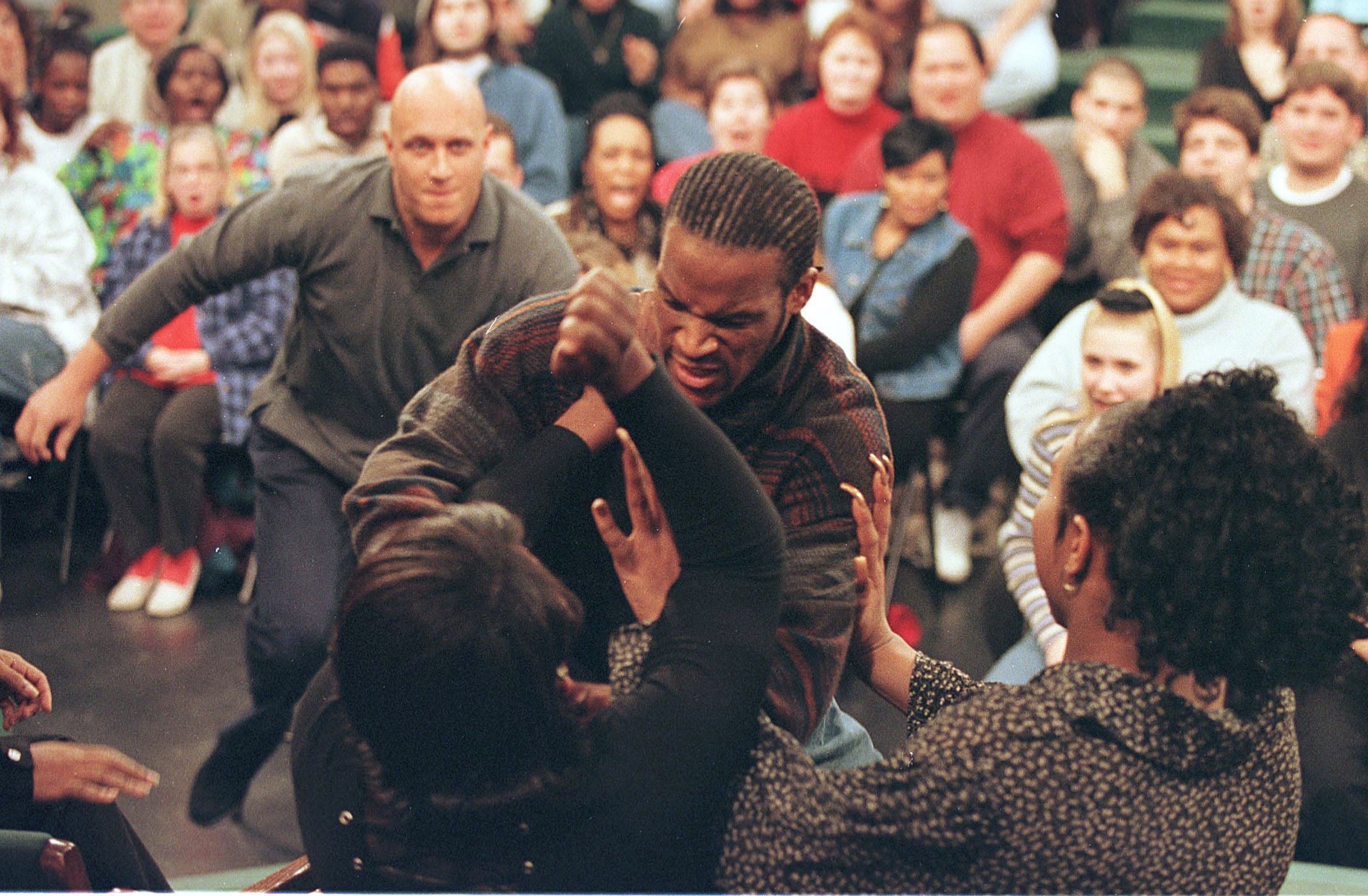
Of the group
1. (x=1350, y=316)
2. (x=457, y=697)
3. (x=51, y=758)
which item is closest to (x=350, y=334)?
(x=51, y=758)

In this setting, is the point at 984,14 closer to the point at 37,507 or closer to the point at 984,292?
the point at 984,292

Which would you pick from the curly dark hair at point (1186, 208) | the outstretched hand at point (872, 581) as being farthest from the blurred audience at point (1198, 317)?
the outstretched hand at point (872, 581)

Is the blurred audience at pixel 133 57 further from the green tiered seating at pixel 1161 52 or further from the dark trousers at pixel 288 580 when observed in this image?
the green tiered seating at pixel 1161 52

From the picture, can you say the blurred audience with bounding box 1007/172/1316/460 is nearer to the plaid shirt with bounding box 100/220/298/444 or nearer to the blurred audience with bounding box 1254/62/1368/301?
the blurred audience with bounding box 1254/62/1368/301

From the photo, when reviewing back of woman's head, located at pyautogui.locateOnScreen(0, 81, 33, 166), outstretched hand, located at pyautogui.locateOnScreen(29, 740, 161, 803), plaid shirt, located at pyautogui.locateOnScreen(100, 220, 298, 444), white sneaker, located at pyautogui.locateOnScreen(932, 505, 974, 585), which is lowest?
white sneaker, located at pyautogui.locateOnScreen(932, 505, 974, 585)

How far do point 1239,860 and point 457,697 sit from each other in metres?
0.68

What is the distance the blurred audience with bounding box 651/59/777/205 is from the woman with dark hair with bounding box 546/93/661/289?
1.51 ft

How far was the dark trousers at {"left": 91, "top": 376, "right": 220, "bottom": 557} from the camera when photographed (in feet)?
12.2

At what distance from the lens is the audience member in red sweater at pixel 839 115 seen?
419 cm

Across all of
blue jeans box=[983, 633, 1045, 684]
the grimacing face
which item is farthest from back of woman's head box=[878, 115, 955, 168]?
the grimacing face

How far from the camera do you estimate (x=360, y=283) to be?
8.57 feet

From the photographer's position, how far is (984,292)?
3.84 m

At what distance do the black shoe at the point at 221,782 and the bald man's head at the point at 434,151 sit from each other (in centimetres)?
102

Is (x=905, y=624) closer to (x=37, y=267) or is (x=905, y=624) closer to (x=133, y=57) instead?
(x=37, y=267)
